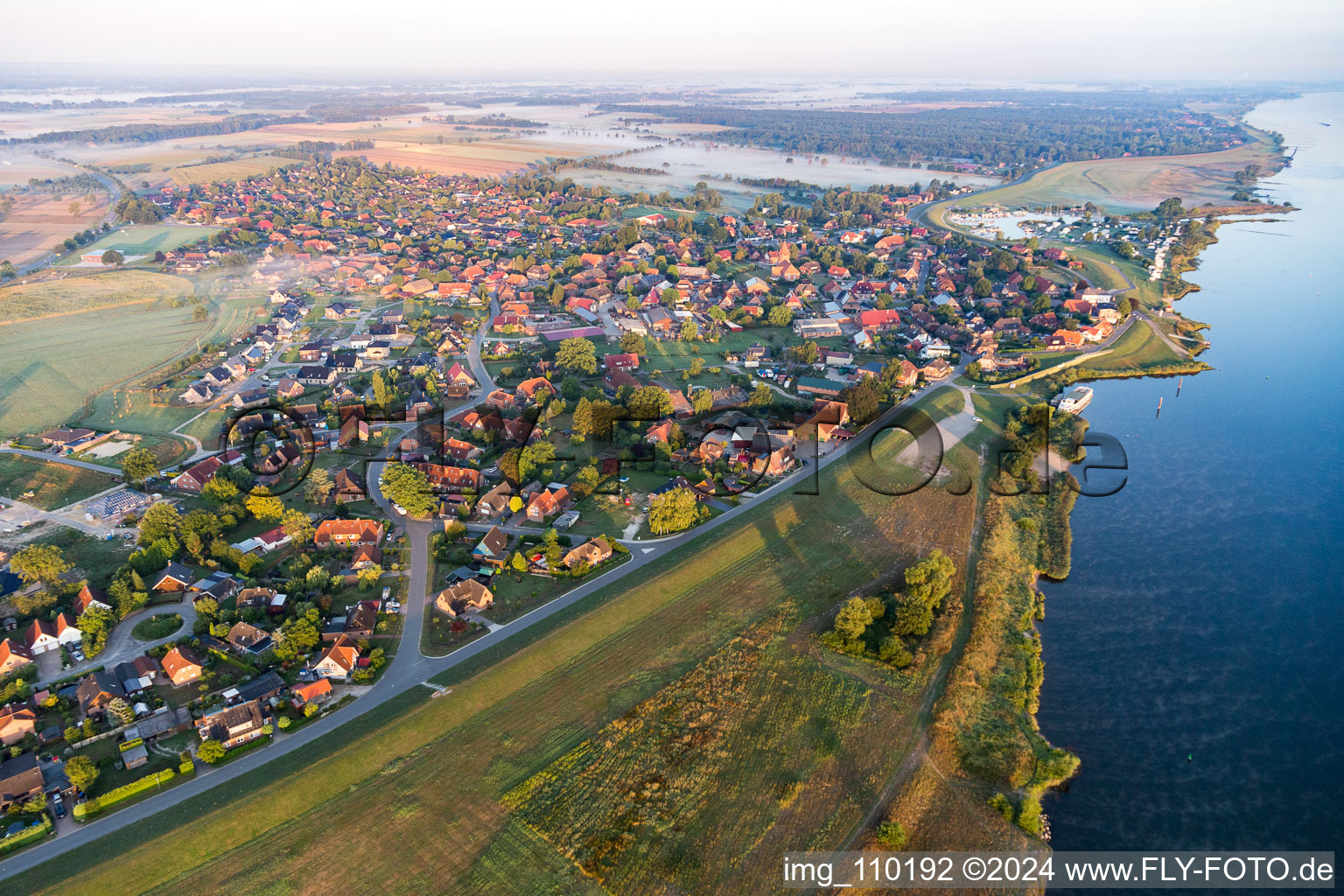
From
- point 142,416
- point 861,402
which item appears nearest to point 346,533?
point 142,416

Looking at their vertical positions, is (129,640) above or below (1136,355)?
below

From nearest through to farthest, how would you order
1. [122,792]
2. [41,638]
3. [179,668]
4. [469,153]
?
[122,792] < [179,668] < [41,638] < [469,153]

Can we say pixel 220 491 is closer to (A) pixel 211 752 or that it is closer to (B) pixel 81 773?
(B) pixel 81 773

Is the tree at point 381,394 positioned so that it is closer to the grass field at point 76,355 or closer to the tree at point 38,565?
the grass field at point 76,355

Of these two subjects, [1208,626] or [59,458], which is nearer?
[1208,626]

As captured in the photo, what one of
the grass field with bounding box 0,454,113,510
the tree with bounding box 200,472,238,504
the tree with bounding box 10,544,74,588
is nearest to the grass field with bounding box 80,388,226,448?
the grass field with bounding box 0,454,113,510

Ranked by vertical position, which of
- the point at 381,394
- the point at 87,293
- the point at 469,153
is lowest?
the point at 381,394

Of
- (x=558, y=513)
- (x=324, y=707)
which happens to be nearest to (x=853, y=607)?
(x=558, y=513)
